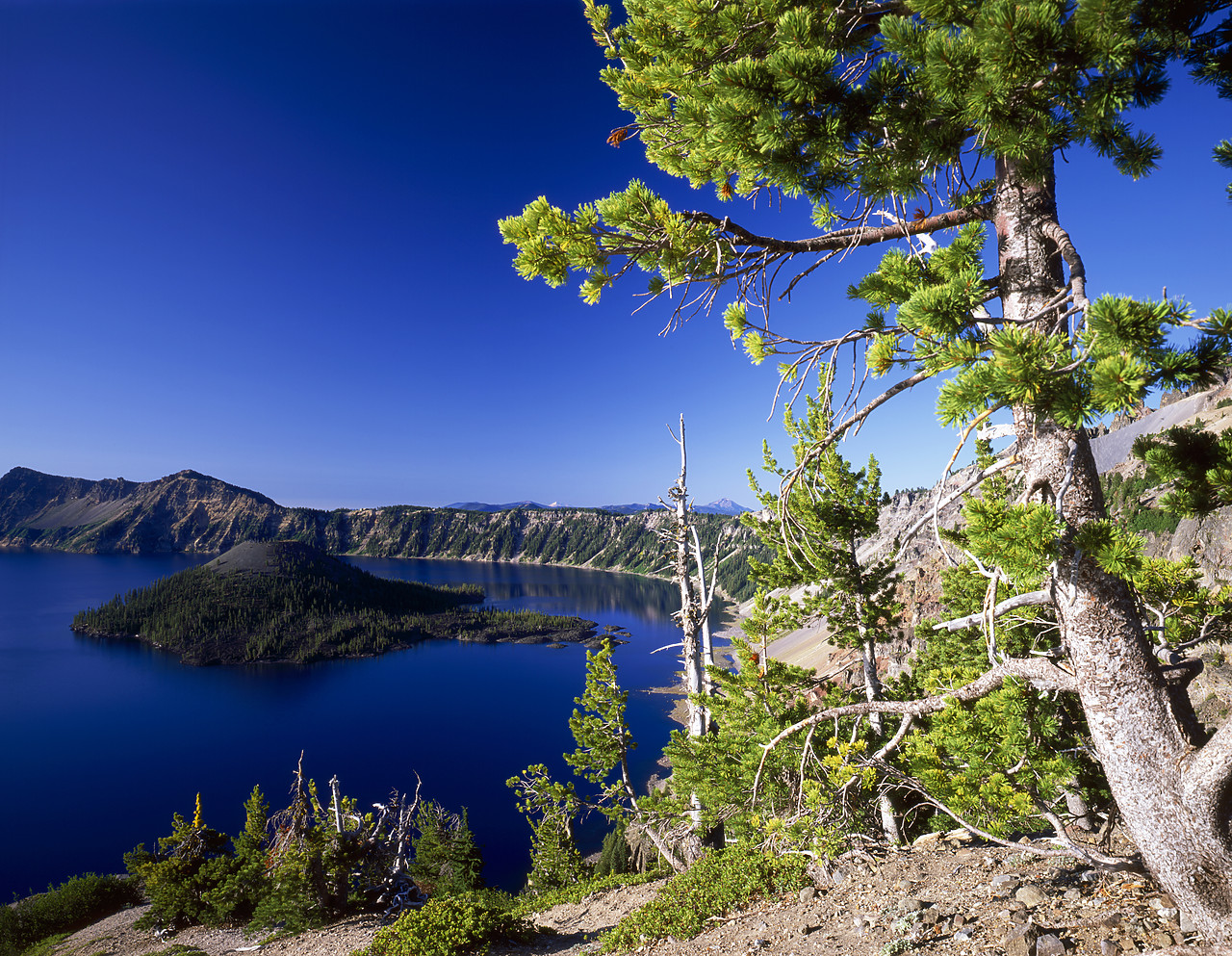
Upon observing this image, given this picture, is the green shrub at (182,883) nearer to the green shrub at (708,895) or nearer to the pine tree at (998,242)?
the green shrub at (708,895)

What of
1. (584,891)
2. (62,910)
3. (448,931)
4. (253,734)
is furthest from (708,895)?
(253,734)

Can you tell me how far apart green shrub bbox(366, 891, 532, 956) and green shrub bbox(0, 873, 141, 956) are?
28.6 meters

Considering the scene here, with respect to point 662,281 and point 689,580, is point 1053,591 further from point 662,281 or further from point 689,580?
point 689,580

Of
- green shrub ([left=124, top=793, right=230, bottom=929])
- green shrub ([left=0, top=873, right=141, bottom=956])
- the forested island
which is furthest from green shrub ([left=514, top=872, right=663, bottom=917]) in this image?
the forested island

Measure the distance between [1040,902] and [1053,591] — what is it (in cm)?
331

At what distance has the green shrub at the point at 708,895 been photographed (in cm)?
784

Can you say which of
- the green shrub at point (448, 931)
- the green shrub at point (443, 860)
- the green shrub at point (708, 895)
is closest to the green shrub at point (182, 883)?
the green shrub at point (443, 860)

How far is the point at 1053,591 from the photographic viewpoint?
11.1 ft

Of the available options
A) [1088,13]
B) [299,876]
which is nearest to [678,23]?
[1088,13]

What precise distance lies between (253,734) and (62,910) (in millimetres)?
48463

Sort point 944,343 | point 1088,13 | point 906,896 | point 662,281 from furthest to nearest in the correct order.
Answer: point 906,896, point 662,281, point 944,343, point 1088,13

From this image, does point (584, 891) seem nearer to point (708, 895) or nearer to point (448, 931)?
point (448, 931)

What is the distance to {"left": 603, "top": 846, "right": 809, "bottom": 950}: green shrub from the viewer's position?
7.84 metres

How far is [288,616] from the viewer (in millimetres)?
130875
